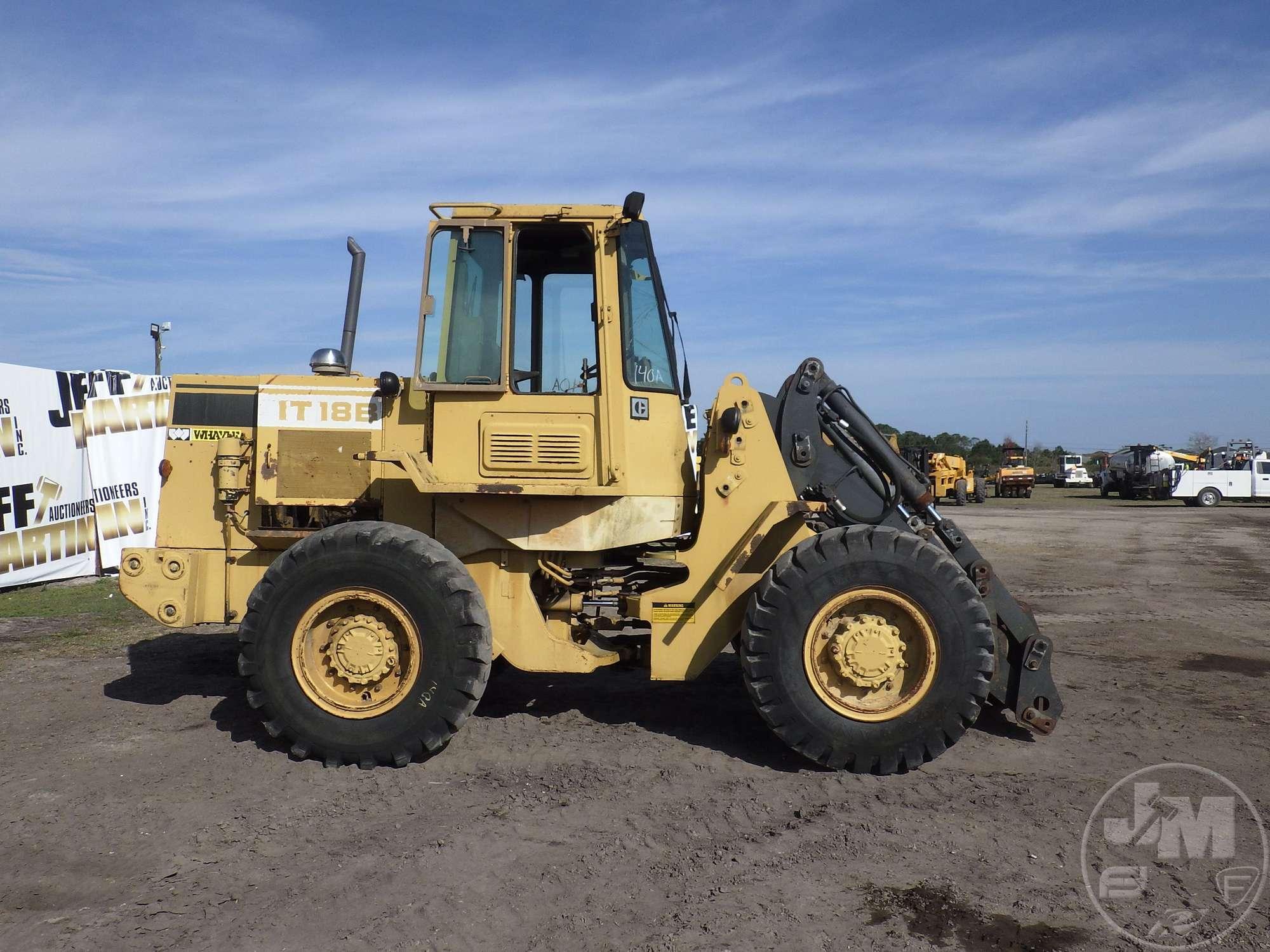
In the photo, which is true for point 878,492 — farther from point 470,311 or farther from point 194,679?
point 194,679

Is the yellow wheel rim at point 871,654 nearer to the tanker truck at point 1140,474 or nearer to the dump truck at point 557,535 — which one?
the dump truck at point 557,535

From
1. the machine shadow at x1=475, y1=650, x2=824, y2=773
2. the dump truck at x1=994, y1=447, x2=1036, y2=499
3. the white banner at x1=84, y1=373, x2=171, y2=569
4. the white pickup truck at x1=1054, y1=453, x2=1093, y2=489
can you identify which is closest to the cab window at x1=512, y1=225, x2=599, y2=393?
the machine shadow at x1=475, y1=650, x2=824, y2=773

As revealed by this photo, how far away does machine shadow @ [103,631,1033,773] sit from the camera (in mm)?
5871

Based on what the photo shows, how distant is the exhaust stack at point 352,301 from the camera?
21.9ft

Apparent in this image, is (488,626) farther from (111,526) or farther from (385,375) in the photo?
(111,526)

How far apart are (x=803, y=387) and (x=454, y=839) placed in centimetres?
334

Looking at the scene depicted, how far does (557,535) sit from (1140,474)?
45734 mm

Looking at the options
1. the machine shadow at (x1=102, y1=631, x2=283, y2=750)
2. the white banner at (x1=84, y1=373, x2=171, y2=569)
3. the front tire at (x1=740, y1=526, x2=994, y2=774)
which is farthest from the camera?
the white banner at (x1=84, y1=373, x2=171, y2=569)

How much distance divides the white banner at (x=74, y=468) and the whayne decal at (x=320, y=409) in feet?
19.7

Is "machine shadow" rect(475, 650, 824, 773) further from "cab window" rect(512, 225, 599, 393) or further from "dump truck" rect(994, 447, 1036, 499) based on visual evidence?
"dump truck" rect(994, 447, 1036, 499)

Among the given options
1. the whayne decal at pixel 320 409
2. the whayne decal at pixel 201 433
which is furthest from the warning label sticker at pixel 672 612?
the whayne decal at pixel 201 433

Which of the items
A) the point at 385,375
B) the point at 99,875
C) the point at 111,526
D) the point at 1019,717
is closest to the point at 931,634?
the point at 1019,717

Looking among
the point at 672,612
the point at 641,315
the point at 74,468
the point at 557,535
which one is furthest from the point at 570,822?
the point at 74,468

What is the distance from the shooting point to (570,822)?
4656 millimetres
